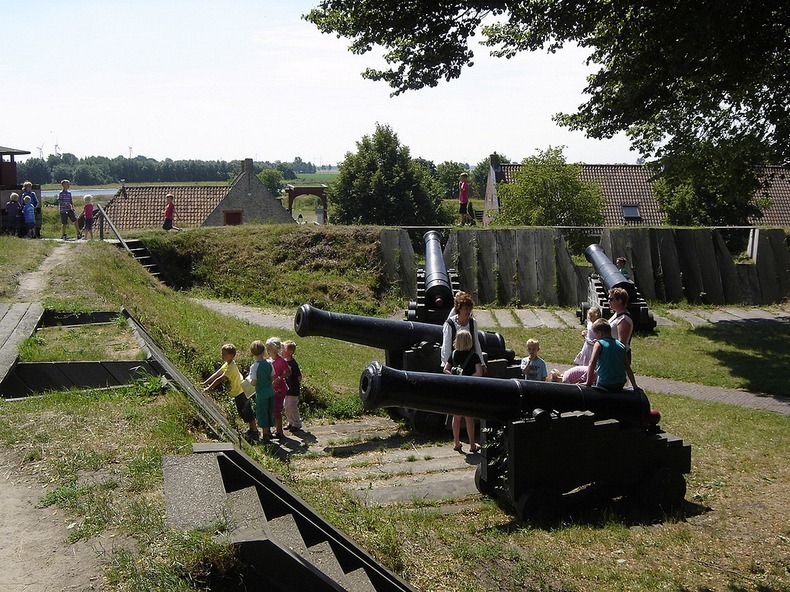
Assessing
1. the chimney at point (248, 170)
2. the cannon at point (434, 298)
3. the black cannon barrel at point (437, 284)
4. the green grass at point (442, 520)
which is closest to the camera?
the green grass at point (442, 520)

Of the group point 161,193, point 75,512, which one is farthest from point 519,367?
point 161,193

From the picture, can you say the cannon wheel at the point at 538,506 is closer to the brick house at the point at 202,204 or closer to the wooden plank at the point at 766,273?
the wooden plank at the point at 766,273

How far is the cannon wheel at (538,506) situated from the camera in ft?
25.6

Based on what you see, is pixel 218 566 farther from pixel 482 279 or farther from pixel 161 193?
pixel 161 193

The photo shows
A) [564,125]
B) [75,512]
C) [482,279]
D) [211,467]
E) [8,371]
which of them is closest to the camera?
[75,512]

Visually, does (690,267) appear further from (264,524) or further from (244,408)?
(264,524)

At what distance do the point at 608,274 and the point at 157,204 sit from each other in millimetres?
27307

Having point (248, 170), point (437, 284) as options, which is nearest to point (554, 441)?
point (437, 284)

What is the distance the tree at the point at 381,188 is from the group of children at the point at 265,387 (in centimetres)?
3089

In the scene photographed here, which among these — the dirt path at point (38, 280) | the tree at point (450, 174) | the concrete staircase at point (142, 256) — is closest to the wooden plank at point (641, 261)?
the concrete staircase at point (142, 256)

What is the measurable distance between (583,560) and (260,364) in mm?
4599

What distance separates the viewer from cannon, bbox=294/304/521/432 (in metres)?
10.9

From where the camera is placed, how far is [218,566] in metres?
4.42

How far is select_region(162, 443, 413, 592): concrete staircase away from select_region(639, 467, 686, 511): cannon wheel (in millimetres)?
3761
